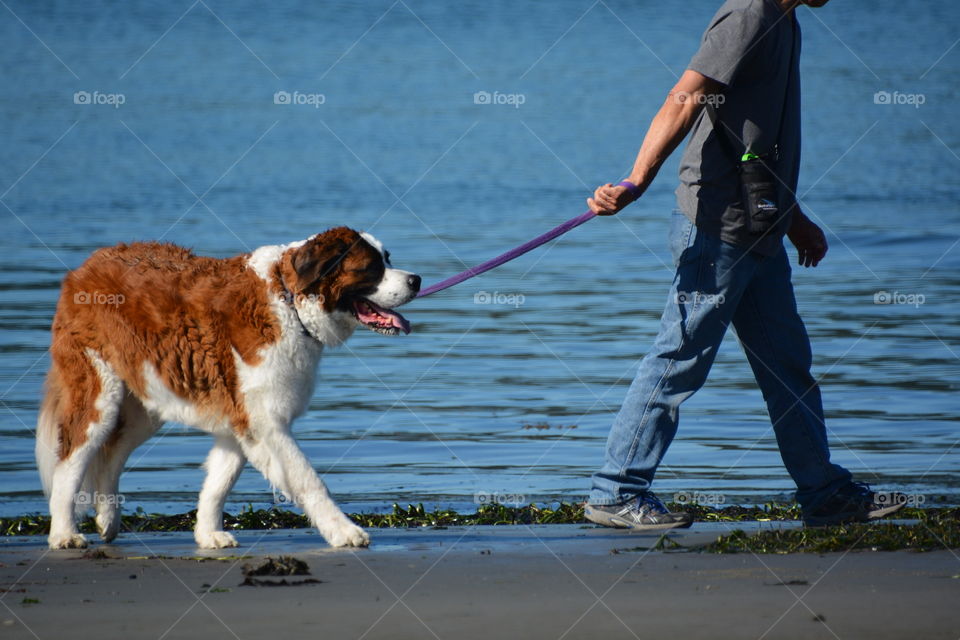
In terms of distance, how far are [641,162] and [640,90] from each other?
30814mm

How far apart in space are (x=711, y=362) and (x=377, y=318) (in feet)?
5.15

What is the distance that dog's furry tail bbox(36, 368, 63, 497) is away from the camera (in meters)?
6.60

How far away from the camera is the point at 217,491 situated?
6621mm

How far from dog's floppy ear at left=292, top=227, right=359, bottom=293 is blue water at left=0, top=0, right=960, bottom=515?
5.82 feet
